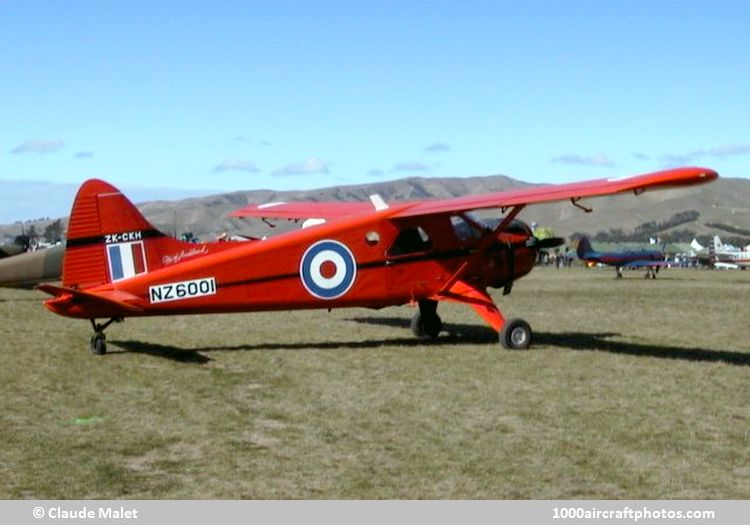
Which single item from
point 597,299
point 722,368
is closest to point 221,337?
point 722,368

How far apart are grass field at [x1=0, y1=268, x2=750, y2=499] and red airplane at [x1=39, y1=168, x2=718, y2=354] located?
741 mm

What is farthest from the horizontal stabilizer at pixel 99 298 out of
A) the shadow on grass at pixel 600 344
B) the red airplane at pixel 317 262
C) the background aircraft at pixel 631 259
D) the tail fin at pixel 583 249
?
the tail fin at pixel 583 249

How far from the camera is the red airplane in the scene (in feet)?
43.3

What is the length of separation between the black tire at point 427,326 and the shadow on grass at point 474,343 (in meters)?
0.16

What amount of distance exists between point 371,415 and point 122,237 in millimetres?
5703

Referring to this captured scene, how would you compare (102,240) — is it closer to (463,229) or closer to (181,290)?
(181,290)

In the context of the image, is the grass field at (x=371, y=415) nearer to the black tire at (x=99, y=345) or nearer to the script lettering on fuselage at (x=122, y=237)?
the black tire at (x=99, y=345)

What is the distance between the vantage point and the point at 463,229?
1530 centimetres

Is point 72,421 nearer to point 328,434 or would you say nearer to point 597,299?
point 328,434

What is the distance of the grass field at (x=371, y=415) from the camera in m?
6.84

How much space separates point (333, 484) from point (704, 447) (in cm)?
313

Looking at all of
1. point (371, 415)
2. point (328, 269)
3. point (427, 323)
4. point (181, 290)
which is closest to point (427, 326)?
point (427, 323)

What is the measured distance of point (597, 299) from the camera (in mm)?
27094

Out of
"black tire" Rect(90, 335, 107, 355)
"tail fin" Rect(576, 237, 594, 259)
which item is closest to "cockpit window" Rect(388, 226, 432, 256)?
"black tire" Rect(90, 335, 107, 355)
